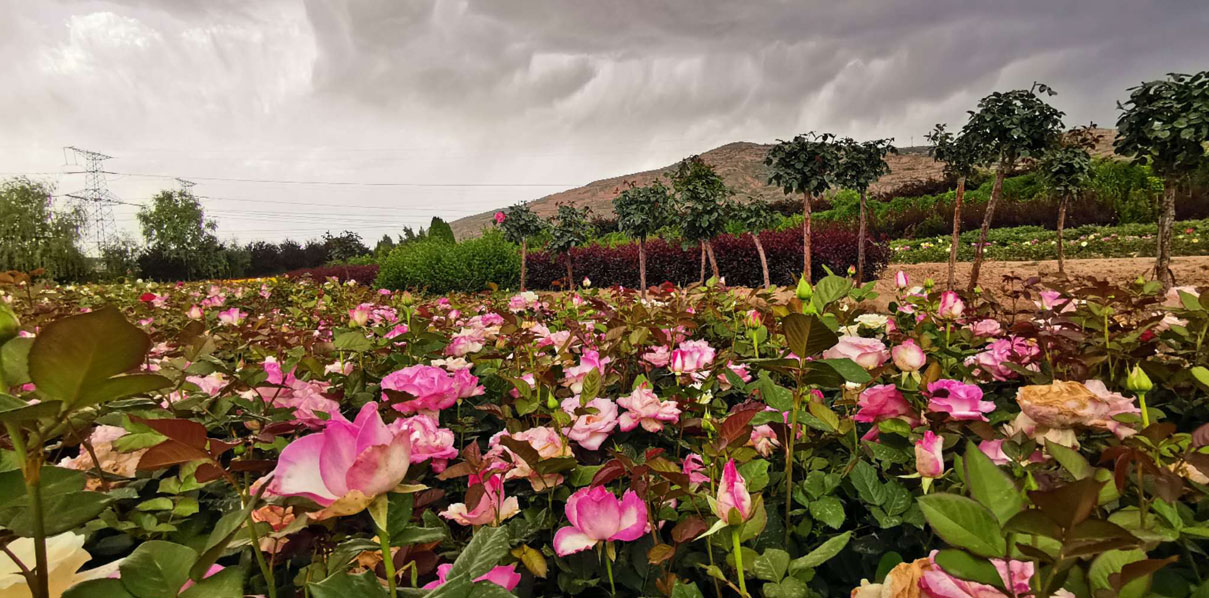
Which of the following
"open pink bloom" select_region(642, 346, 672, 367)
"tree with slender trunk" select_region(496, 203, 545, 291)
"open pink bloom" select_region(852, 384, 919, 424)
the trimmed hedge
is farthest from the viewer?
"tree with slender trunk" select_region(496, 203, 545, 291)

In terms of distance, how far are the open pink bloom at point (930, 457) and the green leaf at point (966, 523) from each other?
13.0 inches

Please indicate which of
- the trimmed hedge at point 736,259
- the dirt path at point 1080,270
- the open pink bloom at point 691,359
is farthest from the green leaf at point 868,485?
the trimmed hedge at point 736,259

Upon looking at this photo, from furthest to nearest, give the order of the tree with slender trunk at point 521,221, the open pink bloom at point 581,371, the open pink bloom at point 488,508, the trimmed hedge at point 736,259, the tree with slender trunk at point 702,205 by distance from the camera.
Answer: the tree with slender trunk at point 521,221
the trimmed hedge at point 736,259
the tree with slender trunk at point 702,205
the open pink bloom at point 581,371
the open pink bloom at point 488,508

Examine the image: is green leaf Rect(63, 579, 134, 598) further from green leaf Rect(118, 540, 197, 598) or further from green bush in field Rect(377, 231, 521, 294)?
green bush in field Rect(377, 231, 521, 294)

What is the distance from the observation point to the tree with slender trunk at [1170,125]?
15.9 feet

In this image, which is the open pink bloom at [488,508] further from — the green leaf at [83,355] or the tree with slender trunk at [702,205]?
the tree with slender trunk at [702,205]

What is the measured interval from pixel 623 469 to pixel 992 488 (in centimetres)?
37

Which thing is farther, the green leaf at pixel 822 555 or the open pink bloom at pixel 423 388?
the open pink bloom at pixel 423 388

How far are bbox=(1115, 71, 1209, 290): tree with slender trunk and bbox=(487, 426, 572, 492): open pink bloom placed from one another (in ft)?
19.2

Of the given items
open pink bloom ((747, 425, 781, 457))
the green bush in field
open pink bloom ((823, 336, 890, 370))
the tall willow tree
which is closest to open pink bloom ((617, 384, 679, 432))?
open pink bloom ((747, 425, 781, 457))

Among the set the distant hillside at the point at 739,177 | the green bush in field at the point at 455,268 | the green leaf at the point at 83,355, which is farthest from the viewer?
the distant hillside at the point at 739,177

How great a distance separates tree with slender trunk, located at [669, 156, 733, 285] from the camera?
26.4 feet

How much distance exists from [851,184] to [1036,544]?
8.94 meters

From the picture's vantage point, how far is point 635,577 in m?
0.71
